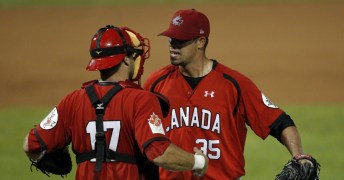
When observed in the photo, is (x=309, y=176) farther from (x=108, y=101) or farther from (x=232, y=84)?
(x=108, y=101)

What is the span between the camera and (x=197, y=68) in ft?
20.7

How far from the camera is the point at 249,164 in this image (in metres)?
10.6

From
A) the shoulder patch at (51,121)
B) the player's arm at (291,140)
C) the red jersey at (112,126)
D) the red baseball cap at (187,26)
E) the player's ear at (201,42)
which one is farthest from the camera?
the player's ear at (201,42)

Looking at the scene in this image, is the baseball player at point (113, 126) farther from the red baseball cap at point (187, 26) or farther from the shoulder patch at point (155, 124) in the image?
the red baseball cap at point (187, 26)

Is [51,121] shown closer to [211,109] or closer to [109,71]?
[109,71]

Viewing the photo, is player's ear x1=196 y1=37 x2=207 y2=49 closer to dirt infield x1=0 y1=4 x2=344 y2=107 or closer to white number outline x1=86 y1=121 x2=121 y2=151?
white number outline x1=86 y1=121 x2=121 y2=151

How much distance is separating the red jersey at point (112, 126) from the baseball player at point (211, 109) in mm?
1086

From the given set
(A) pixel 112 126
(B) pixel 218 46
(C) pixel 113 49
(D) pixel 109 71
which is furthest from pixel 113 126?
(B) pixel 218 46

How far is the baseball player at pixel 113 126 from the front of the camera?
489 centimetres

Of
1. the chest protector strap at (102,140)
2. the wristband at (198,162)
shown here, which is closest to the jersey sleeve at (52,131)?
the chest protector strap at (102,140)

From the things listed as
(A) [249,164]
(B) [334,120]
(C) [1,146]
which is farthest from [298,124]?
(C) [1,146]

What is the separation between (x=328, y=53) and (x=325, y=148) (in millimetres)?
5820

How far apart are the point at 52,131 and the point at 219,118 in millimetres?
1483

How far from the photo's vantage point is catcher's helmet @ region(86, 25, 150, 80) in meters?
5.18
